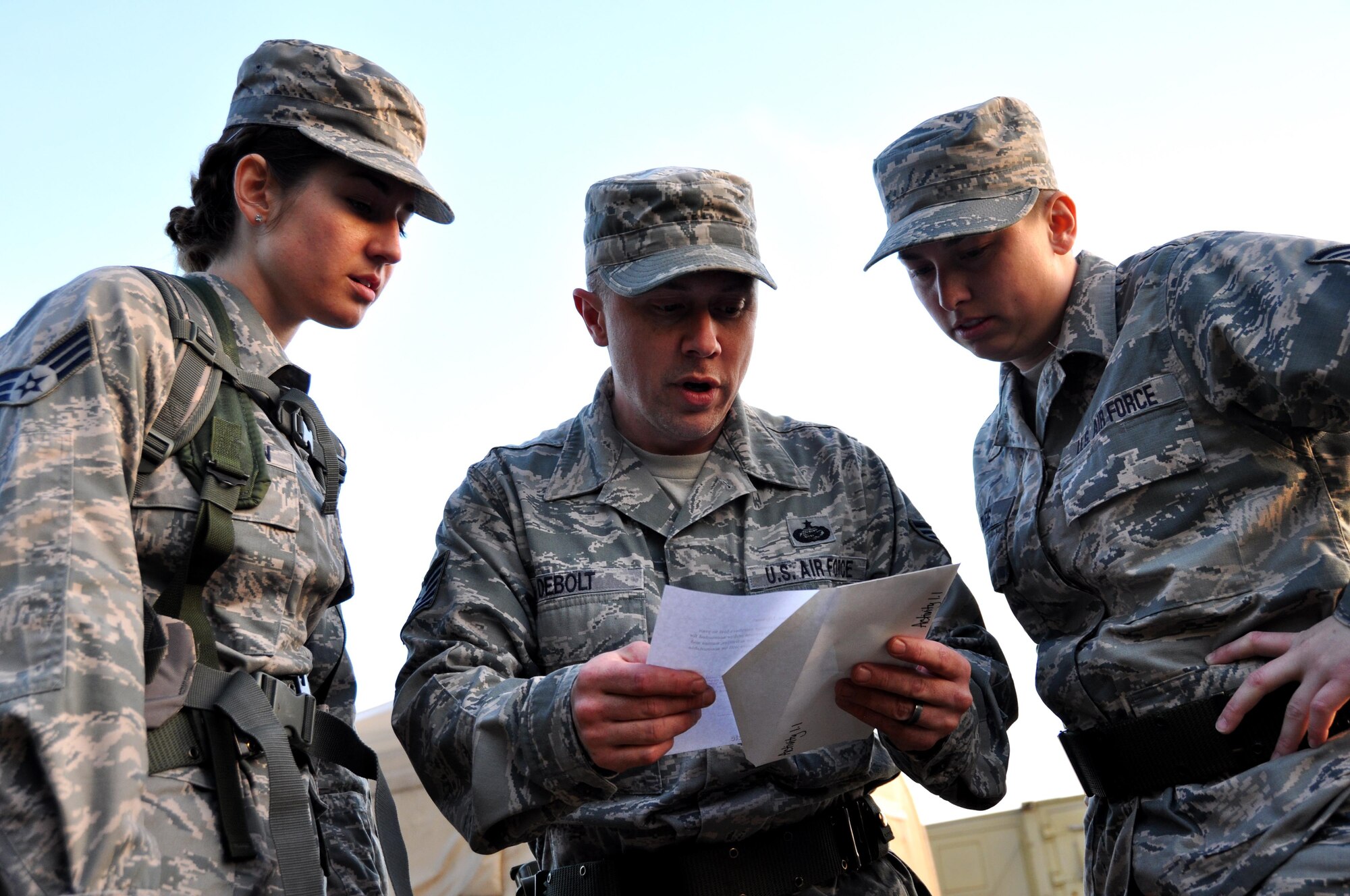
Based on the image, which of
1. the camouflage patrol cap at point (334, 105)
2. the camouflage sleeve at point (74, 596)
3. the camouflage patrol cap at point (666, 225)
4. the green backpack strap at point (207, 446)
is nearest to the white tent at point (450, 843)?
the camouflage patrol cap at point (666, 225)

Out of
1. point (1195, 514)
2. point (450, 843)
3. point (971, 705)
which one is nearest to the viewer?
point (971, 705)

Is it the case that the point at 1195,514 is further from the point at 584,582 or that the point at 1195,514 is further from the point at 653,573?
the point at 584,582

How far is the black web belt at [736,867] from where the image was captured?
3094 mm

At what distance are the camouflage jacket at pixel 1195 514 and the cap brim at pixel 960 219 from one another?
1.29 ft

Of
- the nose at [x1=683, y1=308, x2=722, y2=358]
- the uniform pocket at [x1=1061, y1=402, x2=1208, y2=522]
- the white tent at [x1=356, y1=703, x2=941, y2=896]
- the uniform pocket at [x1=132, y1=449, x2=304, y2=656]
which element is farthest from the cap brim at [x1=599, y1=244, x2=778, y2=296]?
the white tent at [x1=356, y1=703, x2=941, y2=896]

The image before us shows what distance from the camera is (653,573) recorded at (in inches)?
137

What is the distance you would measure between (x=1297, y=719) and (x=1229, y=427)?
78cm

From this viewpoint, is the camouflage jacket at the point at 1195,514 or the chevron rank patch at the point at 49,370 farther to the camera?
the camouflage jacket at the point at 1195,514

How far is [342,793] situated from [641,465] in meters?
1.27

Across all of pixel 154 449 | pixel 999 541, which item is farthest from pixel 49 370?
pixel 999 541

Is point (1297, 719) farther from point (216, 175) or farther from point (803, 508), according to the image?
point (216, 175)

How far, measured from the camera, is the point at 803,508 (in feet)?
12.0

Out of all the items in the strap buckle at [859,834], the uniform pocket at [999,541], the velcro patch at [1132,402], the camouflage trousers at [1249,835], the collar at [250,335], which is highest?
the collar at [250,335]

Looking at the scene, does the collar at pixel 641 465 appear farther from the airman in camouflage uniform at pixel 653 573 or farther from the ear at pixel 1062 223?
the ear at pixel 1062 223
